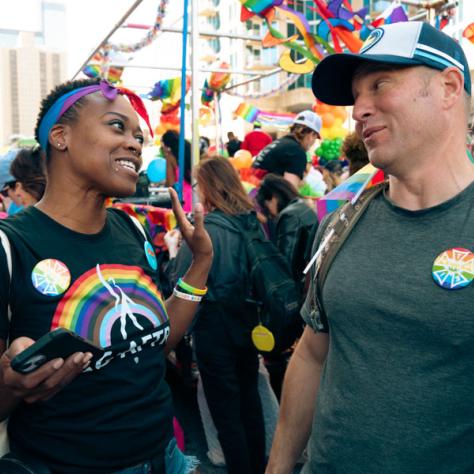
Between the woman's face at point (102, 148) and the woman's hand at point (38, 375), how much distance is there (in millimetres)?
588

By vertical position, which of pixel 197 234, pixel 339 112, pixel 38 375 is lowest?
pixel 38 375

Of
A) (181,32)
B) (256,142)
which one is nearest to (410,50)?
(181,32)

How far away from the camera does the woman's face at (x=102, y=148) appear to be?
1.60 metres

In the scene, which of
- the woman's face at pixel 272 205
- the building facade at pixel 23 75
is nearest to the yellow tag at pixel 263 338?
the woman's face at pixel 272 205

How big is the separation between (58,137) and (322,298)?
3.05 ft

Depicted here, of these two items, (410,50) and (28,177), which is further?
(28,177)

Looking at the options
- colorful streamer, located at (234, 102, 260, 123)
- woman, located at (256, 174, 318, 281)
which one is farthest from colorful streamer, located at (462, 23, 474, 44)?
colorful streamer, located at (234, 102, 260, 123)

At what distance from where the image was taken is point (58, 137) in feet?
5.32

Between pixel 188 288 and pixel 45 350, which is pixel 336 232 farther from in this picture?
pixel 45 350

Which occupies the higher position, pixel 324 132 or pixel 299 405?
pixel 324 132

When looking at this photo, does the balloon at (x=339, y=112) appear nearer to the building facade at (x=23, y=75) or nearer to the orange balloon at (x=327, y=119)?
the orange balloon at (x=327, y=119)

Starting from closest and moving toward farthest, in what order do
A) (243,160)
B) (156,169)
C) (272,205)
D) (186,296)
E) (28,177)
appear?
(186,296)
(28,177)
(272,205)
(156,169)
(243,160)

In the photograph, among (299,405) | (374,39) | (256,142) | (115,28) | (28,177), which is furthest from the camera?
(256,142)

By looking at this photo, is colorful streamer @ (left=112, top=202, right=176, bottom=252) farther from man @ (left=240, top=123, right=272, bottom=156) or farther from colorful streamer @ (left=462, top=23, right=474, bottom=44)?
man @ (left=240, top=123, right=272, bottom=156)
